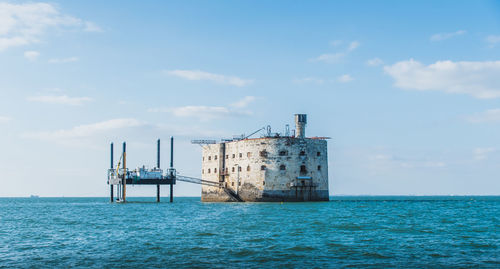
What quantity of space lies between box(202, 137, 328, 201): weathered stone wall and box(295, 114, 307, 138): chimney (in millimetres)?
2384

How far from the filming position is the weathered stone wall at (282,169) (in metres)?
57.6

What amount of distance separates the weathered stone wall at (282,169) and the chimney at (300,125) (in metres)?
2.38

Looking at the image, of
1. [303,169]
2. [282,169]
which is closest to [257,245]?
[282,169]

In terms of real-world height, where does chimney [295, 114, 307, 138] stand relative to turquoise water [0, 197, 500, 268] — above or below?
above

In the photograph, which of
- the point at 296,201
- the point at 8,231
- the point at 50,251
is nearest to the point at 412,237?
the point at 50,251

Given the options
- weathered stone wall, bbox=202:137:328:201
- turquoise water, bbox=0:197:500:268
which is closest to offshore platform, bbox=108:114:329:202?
weathered stone wall, bbox=202:137:328:201

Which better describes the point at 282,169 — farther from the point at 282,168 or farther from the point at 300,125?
the point at 300,125

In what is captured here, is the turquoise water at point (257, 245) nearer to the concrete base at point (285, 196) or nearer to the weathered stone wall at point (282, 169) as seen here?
the weathered stone wall at point (282, 169)

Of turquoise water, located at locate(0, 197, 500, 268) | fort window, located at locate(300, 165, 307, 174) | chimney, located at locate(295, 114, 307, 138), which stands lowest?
turquoise water, located at locate(0, 197, 500, 268)

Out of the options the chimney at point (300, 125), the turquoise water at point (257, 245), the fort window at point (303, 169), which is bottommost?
the turquoise water at point (257, 245)

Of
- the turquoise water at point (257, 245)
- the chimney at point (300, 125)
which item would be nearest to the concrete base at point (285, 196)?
the chimney at point (300, 125)

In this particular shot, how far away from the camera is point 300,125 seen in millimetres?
60562

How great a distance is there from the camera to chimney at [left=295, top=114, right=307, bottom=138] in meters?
60.5

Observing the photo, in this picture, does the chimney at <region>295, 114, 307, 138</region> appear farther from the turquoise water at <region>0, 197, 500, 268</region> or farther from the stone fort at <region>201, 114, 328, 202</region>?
the turquoise water at <region>0, 197, 500, 268</region>
